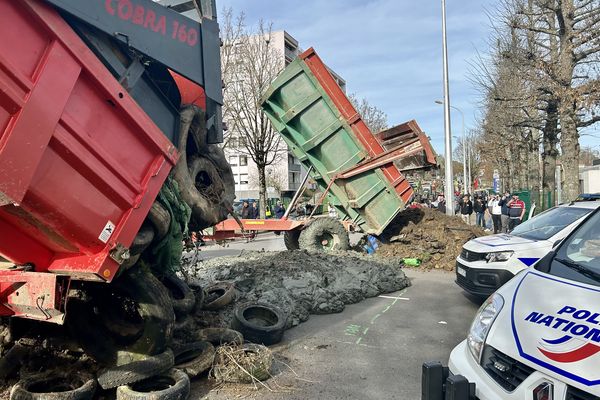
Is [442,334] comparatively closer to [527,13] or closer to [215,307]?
[215,307]

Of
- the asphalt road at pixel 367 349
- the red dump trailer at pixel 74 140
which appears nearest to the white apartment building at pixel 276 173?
the asphalt road at pixel 367 349

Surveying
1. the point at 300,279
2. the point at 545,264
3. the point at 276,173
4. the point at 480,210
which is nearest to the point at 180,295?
the point at 300,279

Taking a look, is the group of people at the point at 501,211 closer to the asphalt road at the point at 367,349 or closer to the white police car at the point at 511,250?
the white police car at the point at 511,250

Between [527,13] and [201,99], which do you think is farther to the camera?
[527,13]

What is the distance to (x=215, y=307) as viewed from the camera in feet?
19.2

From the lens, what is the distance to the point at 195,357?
14.6 ft

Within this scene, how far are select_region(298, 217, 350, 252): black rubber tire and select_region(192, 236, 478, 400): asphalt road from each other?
3477 mm

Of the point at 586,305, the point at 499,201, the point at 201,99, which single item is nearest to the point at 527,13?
the point at 499,201

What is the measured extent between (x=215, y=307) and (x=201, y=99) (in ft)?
9.12

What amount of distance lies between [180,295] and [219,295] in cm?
126

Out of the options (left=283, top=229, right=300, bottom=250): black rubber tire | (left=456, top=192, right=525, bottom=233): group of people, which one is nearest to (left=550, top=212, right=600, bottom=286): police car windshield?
(left=283, top=229, right=300, bottom=250): black rubber tire

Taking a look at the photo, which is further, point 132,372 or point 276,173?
point 276,173

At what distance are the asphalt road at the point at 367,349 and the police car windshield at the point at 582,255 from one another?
190cm

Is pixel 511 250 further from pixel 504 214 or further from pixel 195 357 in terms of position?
pixel 504 214
